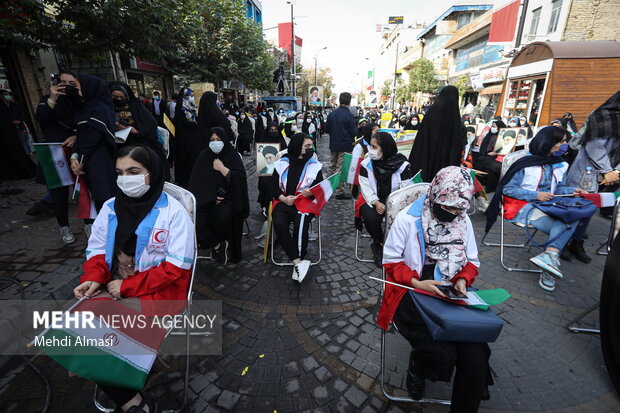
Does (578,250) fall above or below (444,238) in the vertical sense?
below

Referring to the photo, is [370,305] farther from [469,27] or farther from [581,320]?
[469,27]

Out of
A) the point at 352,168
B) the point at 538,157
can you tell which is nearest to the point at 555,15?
the point at 538,157

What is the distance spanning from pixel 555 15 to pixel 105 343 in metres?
23.7

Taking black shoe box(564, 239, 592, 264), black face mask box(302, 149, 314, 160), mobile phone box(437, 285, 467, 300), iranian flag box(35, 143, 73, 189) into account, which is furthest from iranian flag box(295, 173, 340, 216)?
black shoe box(564, 239, 592, 264)

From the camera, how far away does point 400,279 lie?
210 cm

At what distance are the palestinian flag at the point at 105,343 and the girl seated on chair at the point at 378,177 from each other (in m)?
2.92

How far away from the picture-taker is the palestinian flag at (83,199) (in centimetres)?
367

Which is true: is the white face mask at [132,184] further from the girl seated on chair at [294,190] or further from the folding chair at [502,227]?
the folding chair at [502,227]

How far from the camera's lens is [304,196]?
384cm

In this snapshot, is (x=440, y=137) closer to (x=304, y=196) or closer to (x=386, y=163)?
(x=386, y=163)

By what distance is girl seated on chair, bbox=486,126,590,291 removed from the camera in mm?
3598

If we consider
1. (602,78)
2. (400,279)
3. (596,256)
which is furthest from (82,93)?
(602,78)

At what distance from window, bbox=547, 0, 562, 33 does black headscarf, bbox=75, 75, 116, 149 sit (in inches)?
862

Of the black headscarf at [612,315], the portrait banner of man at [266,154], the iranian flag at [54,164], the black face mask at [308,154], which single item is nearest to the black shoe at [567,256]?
the black headscarf at [612,315]
